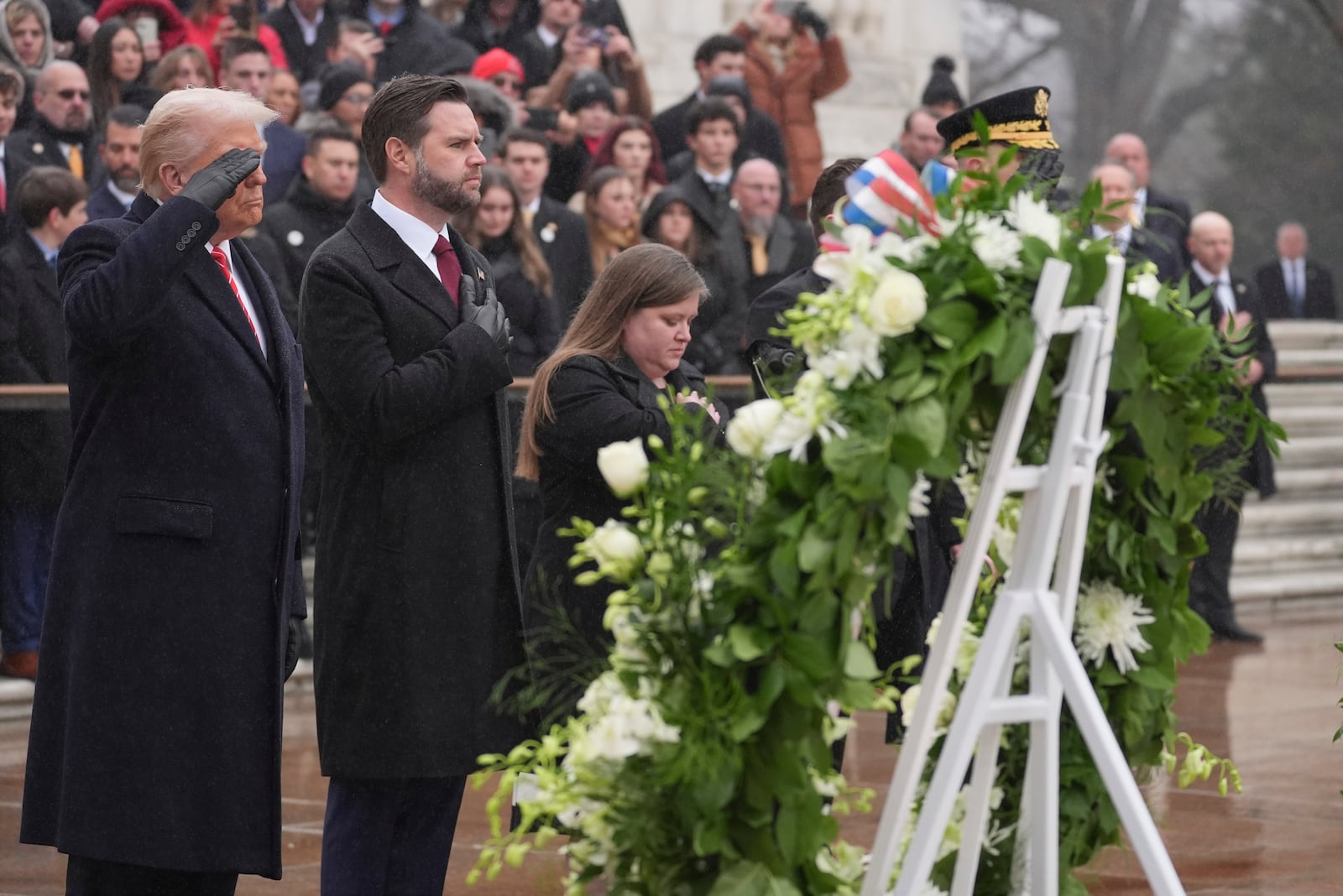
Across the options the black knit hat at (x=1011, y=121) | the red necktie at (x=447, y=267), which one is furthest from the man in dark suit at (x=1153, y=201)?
the red necktie at (x=447, y=267)

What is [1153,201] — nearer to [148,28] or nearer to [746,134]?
[746,134]

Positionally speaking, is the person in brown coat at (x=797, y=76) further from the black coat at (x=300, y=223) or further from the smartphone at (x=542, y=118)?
the black coat at (x=300, y=223)

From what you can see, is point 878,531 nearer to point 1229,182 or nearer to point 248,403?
point 248,403

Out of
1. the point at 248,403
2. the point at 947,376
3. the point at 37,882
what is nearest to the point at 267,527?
the point at 248,403

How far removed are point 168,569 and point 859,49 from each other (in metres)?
14.7

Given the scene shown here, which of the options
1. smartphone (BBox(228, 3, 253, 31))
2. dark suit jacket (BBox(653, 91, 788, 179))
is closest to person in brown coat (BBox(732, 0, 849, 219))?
dark suit jacket (BBox(653, 91, 788, 179))

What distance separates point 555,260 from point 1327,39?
23.7 m

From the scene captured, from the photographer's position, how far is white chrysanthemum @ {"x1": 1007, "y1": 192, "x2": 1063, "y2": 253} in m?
3.48

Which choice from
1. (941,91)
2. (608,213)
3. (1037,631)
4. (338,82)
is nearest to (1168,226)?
(941,91)

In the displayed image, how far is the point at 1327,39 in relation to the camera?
31453 mm

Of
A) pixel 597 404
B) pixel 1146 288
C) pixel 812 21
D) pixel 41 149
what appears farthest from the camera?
pixel 812 21

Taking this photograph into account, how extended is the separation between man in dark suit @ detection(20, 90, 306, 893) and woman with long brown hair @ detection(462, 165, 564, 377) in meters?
5.34

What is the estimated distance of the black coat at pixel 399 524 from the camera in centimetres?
436

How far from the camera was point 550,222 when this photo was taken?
10664mm
